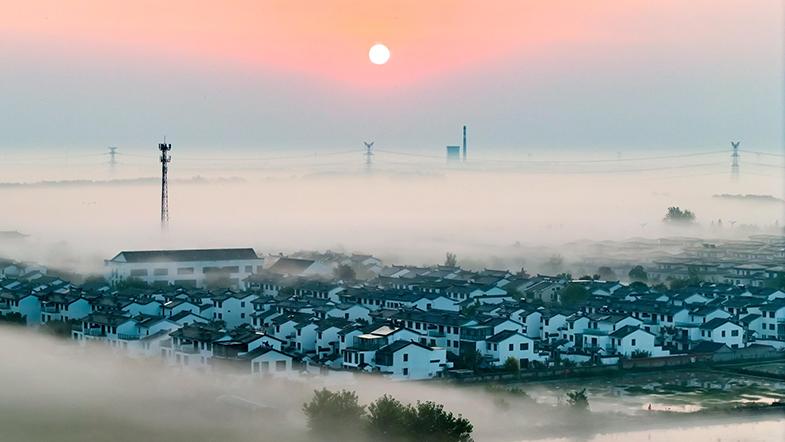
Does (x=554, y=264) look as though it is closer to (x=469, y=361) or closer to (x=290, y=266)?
(x=290, y=266)

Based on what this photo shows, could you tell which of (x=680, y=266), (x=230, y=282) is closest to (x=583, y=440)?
(x=230, y=282)

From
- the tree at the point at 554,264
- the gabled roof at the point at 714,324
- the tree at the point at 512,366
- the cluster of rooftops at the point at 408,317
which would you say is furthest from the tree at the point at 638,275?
the tree at the point at 512,366

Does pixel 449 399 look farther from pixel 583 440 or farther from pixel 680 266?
pixel 680 266

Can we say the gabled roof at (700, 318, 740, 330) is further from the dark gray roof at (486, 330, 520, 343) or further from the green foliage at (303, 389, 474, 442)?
the green foliage at (303, 389, 474, 442)

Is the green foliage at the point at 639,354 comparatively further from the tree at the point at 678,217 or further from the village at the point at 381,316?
the tree at the point at 678,217

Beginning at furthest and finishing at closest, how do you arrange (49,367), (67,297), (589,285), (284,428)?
(589,285) → (67,297) → (49,367) → (284,428)

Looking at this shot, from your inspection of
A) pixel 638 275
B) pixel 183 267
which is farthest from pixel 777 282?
pixel 183 267

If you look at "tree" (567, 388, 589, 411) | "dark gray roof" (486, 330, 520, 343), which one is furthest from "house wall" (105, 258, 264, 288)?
"tree" (567, 388, 589, 411)
